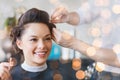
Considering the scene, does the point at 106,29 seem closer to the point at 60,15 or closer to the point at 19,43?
the point at 60,15

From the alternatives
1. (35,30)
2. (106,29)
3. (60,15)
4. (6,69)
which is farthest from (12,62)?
(106,29)

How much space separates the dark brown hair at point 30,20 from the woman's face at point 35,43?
1cm

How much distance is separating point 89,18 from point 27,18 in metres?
0.24

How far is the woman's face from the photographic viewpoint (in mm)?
940

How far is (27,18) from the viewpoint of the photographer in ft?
3.08

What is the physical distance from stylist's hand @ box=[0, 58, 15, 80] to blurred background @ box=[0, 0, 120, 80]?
0.02 metres

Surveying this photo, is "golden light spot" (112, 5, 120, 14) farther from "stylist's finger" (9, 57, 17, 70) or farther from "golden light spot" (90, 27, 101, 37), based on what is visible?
"stylist's finger" (9, 57, 17, 70)

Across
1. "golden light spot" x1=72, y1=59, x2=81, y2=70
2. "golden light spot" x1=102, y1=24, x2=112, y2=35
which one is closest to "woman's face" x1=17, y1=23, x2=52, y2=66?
"golden light spot" x1=72, y1=59, x2=81, y2=70

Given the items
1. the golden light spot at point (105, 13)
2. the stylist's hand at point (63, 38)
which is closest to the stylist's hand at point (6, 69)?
the stylist's hand at point (63, 38)

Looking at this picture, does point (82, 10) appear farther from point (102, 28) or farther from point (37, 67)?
point (37, 67)

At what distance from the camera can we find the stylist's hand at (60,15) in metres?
0.95

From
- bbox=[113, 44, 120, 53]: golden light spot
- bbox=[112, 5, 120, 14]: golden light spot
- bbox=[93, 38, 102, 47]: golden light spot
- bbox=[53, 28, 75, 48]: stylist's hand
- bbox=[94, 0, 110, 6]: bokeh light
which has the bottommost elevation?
bbox=[113, 44, 120, 53]: golden light spot

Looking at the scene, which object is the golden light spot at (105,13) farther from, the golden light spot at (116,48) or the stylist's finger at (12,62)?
the stylist's finger at (12,62)

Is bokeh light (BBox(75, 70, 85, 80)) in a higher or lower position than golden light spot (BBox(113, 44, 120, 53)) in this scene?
lower
